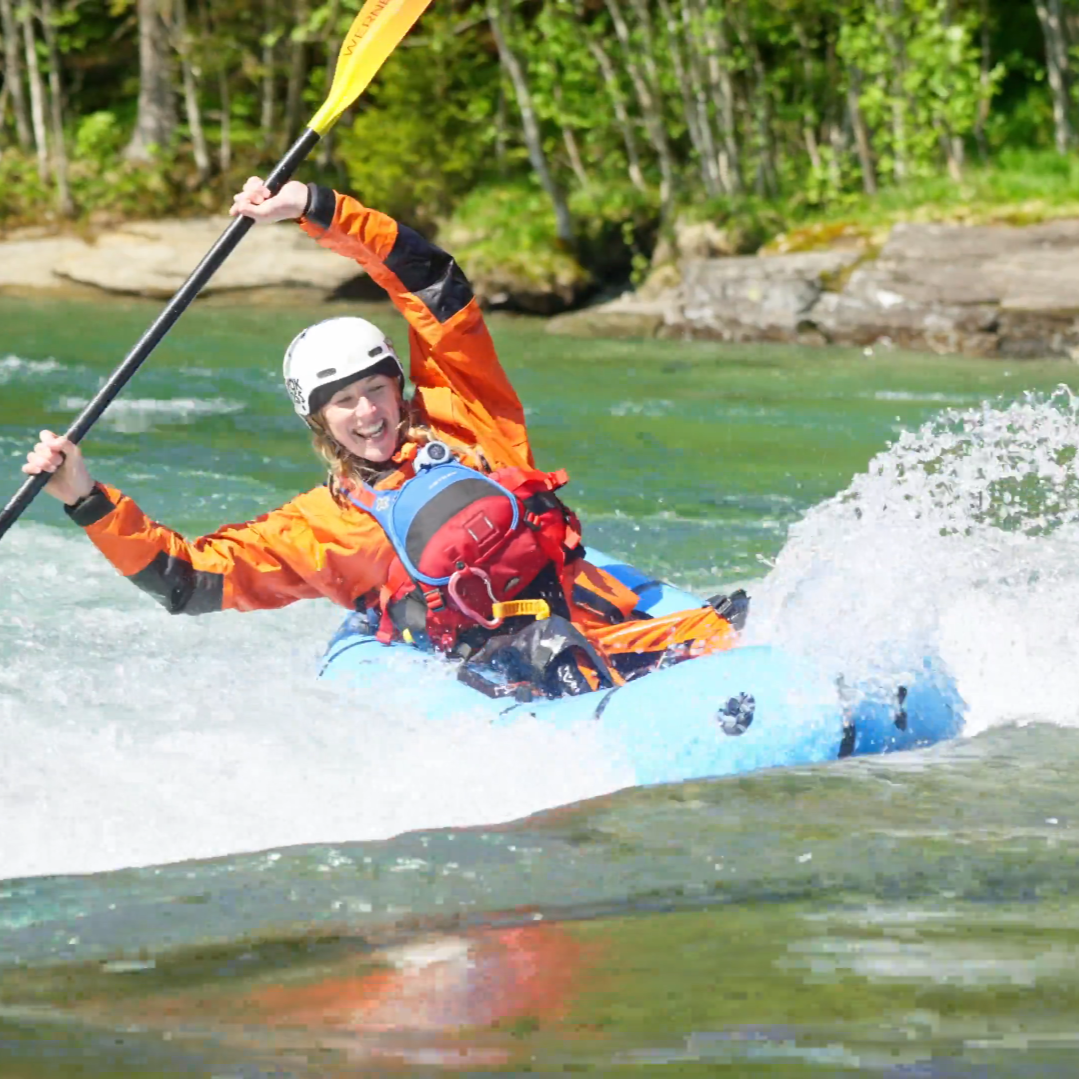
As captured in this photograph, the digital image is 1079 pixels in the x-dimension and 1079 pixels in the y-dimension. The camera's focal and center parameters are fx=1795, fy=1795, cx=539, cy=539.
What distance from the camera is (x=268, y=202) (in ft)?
14.6

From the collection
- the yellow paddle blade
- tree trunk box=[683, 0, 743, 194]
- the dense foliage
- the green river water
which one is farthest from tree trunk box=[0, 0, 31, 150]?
the yellow paddle blade

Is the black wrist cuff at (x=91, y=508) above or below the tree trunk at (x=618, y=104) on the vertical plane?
below

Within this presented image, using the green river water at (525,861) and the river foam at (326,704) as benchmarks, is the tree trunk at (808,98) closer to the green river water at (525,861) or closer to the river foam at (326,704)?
the green river water at (525,861)

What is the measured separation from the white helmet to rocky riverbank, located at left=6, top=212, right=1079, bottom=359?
881 centimetres

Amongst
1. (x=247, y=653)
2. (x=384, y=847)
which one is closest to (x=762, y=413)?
(x=247, y=653)

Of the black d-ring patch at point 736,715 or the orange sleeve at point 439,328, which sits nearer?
the black d-ring patch at point 736,715

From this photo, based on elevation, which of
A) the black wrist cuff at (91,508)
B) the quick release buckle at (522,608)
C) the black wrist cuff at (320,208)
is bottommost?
the quick release buckle at (522,608)

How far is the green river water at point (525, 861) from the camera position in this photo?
8.66ft

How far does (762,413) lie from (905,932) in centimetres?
769

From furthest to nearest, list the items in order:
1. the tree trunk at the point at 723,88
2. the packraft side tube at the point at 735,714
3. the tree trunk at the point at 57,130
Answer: the tree trunk at the point at 57,130 < the tree trunk at the point at 723,88 < the packraft side tube at the point at 735,714

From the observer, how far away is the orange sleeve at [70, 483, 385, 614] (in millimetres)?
4332

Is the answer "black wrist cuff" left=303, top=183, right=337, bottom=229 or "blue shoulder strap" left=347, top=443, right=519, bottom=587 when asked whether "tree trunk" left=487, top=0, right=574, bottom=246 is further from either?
"blue shoulder strap" left=347, top=443, right=519, bottom=587

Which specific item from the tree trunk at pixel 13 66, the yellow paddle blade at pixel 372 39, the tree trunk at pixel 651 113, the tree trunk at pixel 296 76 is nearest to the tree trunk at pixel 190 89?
the tree trunk at pixel 296 76

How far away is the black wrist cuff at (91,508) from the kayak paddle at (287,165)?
10cm
